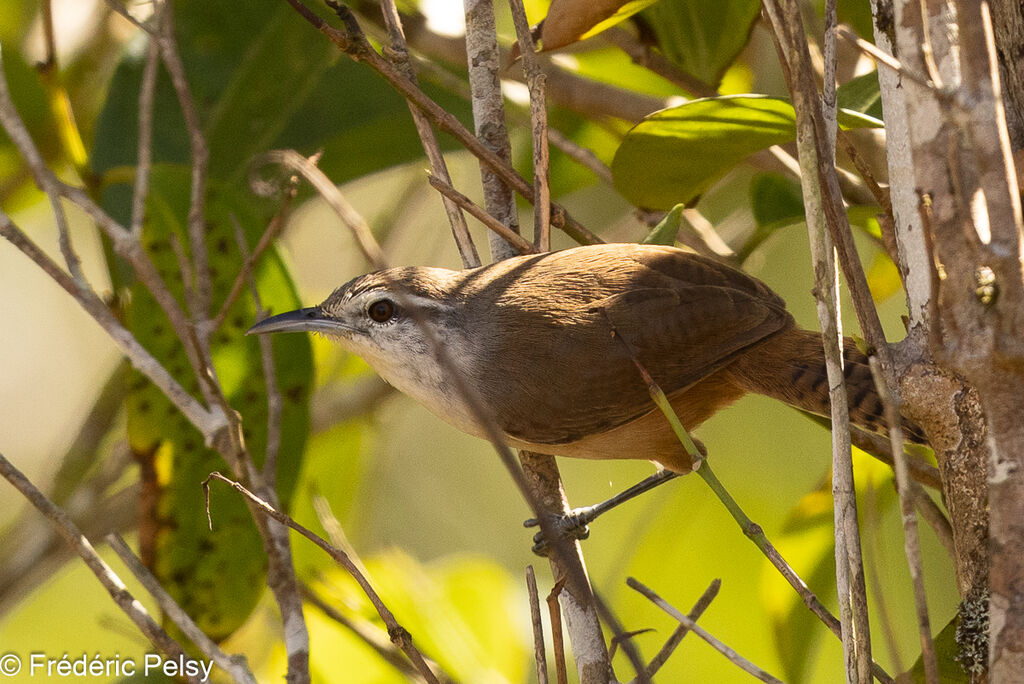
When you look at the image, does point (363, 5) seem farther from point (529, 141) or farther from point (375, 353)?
point (375, 353)

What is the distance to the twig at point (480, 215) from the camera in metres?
1.98

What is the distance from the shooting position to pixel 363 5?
2.76 metres

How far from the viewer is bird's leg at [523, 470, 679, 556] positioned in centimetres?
228

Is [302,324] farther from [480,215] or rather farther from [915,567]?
[915,567]

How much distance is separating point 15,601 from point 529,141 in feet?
6.93

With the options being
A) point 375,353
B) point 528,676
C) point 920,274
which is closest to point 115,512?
point 375,353

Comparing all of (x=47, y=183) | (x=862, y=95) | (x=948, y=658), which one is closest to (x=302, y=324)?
(x=47, y=183)

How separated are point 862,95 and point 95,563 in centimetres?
181

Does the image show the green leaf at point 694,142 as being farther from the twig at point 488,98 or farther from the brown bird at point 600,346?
the twig at point 488,98

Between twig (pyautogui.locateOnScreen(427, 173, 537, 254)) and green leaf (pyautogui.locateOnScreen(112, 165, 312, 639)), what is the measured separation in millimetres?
645

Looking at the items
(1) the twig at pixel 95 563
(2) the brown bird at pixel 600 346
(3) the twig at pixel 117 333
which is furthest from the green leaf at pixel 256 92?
(1) the twig at pixel 95 563

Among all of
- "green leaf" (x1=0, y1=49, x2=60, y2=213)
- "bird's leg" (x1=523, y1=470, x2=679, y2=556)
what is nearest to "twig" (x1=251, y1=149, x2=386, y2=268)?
"bird's leg" (x1=523, y1=470, x2=679, y2=556)

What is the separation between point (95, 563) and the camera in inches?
63.9

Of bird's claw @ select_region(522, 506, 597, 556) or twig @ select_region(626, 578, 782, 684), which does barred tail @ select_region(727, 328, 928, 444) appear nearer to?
bird's claw @ select_region(522, 506, 597, 556)
